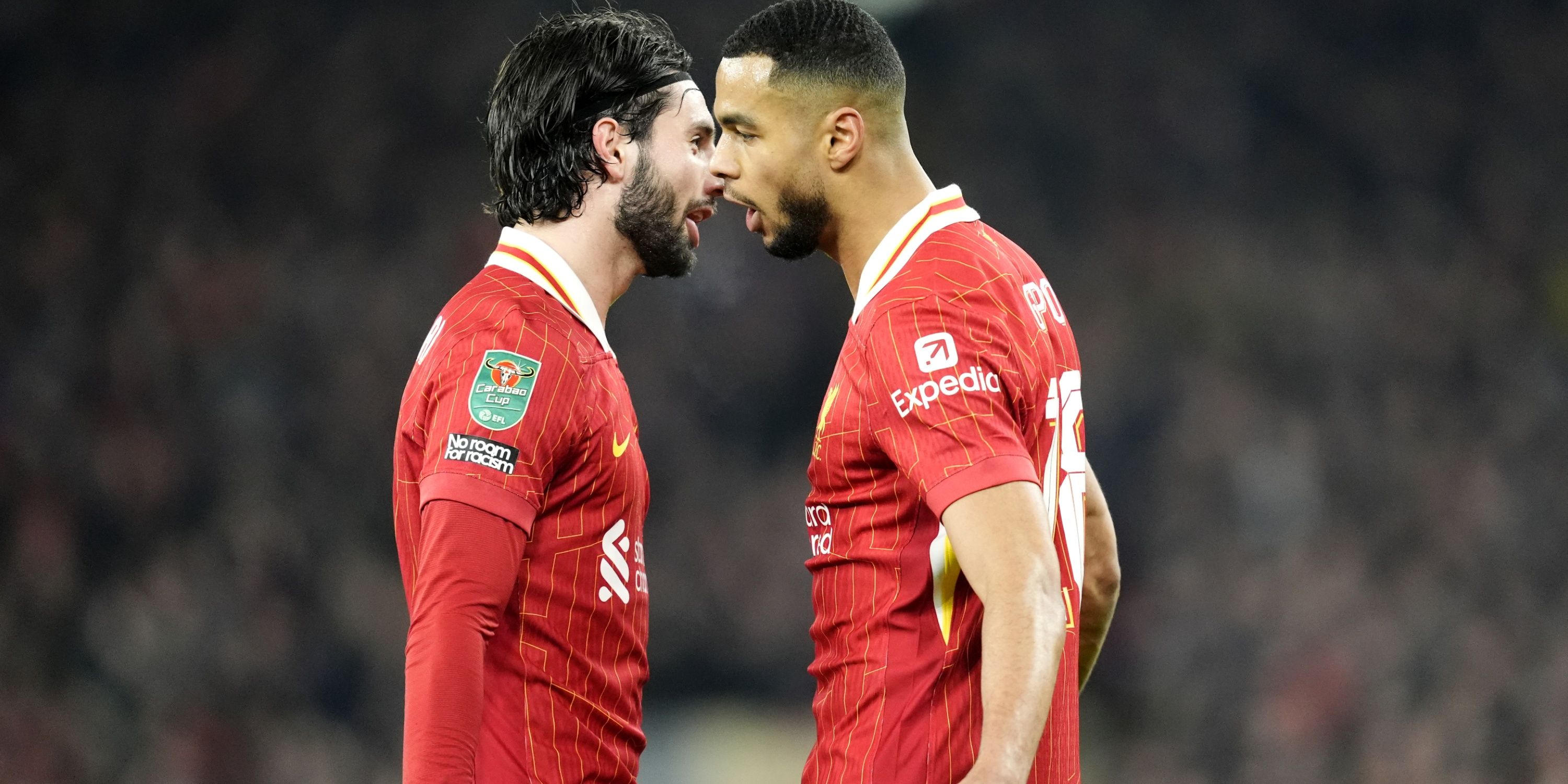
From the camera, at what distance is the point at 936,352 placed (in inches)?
85.1

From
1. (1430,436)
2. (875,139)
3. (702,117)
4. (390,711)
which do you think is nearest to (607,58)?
(702,117)

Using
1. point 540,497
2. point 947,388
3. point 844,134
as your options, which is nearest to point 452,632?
point 540,497

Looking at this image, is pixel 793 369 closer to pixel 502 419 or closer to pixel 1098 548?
pixel 1098 548

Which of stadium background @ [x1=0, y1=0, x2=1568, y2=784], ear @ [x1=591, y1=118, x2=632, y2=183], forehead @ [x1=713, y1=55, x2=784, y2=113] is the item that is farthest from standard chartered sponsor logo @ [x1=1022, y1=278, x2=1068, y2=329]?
stadium background @ [x1=0, y1=0, x2=1568, y2=784]

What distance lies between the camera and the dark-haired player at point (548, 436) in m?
2.21

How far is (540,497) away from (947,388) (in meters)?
0.70

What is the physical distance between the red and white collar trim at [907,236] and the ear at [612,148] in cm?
60

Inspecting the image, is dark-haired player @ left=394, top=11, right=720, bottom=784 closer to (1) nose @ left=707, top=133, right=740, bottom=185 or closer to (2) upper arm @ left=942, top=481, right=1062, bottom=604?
(1) nose @ left=707, top=133, right=740, bottom=185

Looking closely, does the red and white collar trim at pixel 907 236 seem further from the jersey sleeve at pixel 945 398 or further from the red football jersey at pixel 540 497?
the red football jersey at pixel 540 497

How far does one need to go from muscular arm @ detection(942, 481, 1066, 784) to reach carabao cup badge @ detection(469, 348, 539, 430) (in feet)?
2.41

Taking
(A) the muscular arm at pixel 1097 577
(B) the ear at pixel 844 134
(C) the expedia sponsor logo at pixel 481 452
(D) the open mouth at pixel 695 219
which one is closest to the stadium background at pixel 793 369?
(A) the muscular arm at pixel 1097 577

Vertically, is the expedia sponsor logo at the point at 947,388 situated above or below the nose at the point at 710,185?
below

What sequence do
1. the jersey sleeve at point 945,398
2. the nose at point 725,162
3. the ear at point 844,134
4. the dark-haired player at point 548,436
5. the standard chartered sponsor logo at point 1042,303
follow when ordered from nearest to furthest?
the jersey sleeve at point 945,398 < the dark-haired player at point 548,436 < the standard chartered sponsor logo at point 1042,303 < the ear at point 844,134 < the nose at point 725,162

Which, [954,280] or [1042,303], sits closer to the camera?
[954,280]
